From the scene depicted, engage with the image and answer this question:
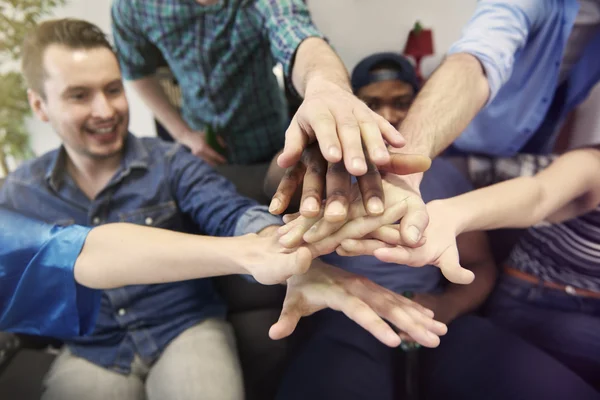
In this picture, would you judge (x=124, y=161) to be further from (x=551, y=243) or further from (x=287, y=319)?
(x=551, y=243)

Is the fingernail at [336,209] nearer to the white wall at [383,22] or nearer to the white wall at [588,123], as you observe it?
the white wall at [383,22]

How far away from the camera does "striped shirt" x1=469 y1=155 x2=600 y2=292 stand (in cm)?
61

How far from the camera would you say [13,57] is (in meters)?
0.48

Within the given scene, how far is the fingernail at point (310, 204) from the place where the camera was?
35 cm

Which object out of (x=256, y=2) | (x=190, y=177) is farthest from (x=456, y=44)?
(x=190, y=177)

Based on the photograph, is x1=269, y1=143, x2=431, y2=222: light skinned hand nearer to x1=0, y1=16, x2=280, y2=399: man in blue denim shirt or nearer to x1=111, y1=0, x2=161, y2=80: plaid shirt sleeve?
x1=0, y1=16, x2=280, y2=399: man in blue denim shirt

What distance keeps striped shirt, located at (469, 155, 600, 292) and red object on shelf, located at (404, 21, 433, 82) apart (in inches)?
7.6

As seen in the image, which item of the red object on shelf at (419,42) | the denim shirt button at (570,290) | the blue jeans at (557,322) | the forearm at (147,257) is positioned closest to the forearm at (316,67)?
the red object on shelf at (419,42)

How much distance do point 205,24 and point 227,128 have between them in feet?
0.59

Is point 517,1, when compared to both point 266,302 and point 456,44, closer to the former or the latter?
point 456,44

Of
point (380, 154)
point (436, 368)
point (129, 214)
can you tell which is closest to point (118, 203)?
point (129, 214)

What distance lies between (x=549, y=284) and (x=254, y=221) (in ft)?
1.88

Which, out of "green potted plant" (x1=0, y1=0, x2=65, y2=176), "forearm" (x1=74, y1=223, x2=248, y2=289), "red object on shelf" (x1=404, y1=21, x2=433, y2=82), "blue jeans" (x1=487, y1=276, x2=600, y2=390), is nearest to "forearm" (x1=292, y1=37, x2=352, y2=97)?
"red object on shelf" (x1=404, y1=21, x2=433, y2=82)

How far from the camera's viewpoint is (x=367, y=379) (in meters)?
0.58
